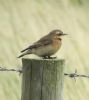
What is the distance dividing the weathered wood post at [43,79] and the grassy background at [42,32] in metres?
4.74

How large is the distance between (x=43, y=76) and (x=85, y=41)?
8.04m

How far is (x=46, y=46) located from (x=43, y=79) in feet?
5.76

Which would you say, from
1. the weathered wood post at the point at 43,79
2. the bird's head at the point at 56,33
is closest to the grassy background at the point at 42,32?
the bird's head at the point at 56,33

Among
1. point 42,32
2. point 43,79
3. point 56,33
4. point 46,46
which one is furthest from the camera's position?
point 42,32

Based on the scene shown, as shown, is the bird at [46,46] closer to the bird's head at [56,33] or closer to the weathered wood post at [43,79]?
the bird's head at [56,33]

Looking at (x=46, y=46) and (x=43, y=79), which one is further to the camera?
(x=46, y=46)

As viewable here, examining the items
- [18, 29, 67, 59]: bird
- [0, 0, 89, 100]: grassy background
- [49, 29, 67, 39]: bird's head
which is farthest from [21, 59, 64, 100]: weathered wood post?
[0, 0, 89, 100]: grassy background

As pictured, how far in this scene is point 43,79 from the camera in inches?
264

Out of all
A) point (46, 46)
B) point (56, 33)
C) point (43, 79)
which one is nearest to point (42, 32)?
point (56, 33)

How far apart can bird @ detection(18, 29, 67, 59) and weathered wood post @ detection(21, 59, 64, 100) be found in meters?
1.40

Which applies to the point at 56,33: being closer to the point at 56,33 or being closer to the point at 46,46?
the point at 56,33

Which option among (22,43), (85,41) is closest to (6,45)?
(22,43)

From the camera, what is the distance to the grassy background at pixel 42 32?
1218 cm

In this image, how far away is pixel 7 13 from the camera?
14.7 metres
